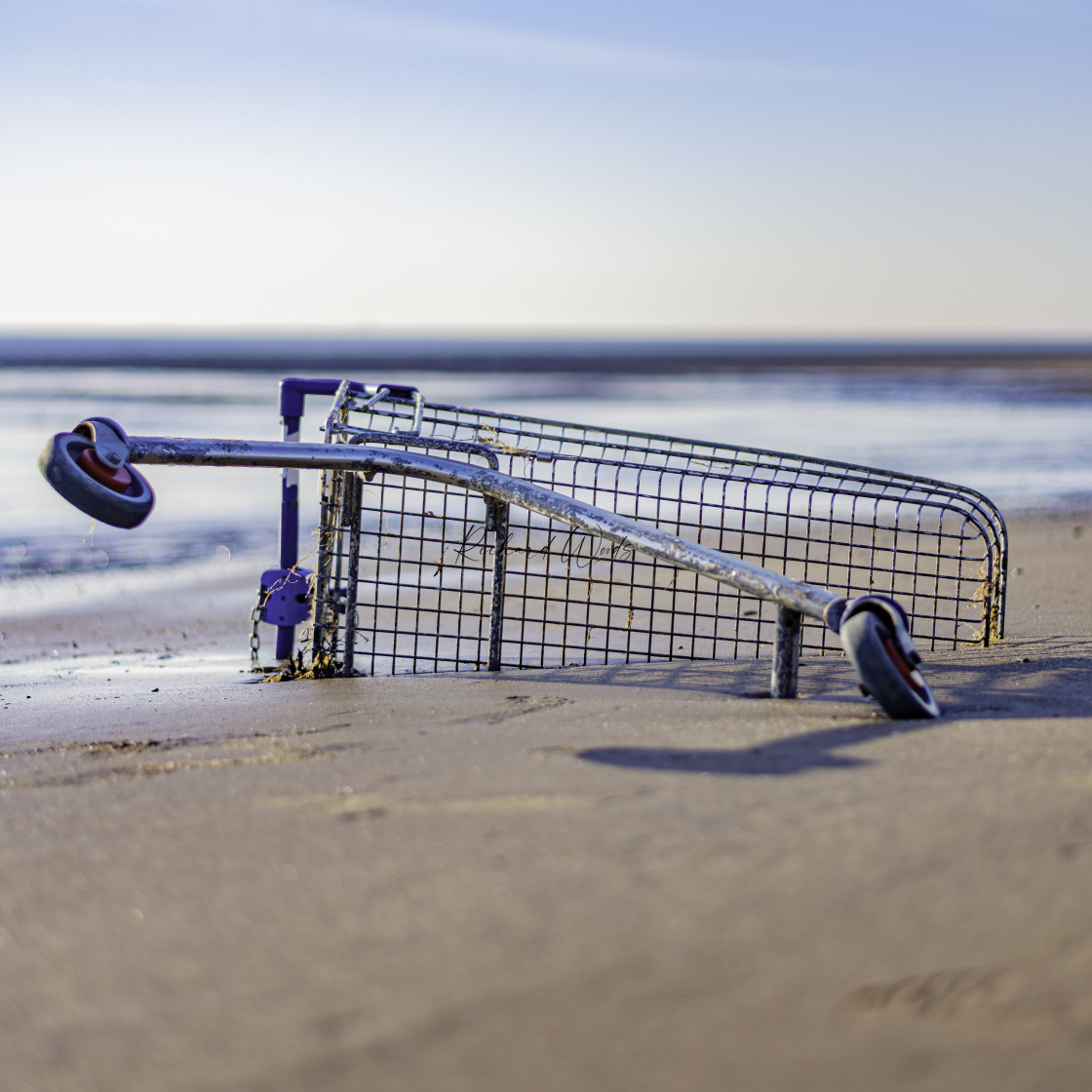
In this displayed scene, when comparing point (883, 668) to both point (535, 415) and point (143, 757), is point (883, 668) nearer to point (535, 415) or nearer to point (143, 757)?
point (143, 757)

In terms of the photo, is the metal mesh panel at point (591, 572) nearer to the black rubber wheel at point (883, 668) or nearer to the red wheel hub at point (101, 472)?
the black rubber wheel at point (883, 668)

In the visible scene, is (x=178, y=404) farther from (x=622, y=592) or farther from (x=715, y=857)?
(x=715, y=857)

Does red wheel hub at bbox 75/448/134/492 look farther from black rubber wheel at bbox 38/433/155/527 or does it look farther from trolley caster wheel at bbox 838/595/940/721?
trolley caster wheel at bbox 838/595/940/721

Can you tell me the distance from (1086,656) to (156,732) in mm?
3025

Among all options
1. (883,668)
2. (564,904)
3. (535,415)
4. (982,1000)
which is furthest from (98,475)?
(535,415)

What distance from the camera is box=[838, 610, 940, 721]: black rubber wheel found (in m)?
2.64

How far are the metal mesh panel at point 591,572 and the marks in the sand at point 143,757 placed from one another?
0.98m

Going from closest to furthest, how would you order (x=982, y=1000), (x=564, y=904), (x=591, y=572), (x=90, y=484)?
(x=982, y=1000) → (x=564, y=904) → (x=90, y=484) → (x=591, y=572)

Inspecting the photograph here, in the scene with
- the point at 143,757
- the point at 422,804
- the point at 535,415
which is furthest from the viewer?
the point at 535,415

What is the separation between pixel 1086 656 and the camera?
3.68 m

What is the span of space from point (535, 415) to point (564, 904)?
2457 centimetres

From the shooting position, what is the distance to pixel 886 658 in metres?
2.63

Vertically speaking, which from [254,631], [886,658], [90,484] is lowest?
[254,631]

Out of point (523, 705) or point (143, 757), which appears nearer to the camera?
point (143, 757)
